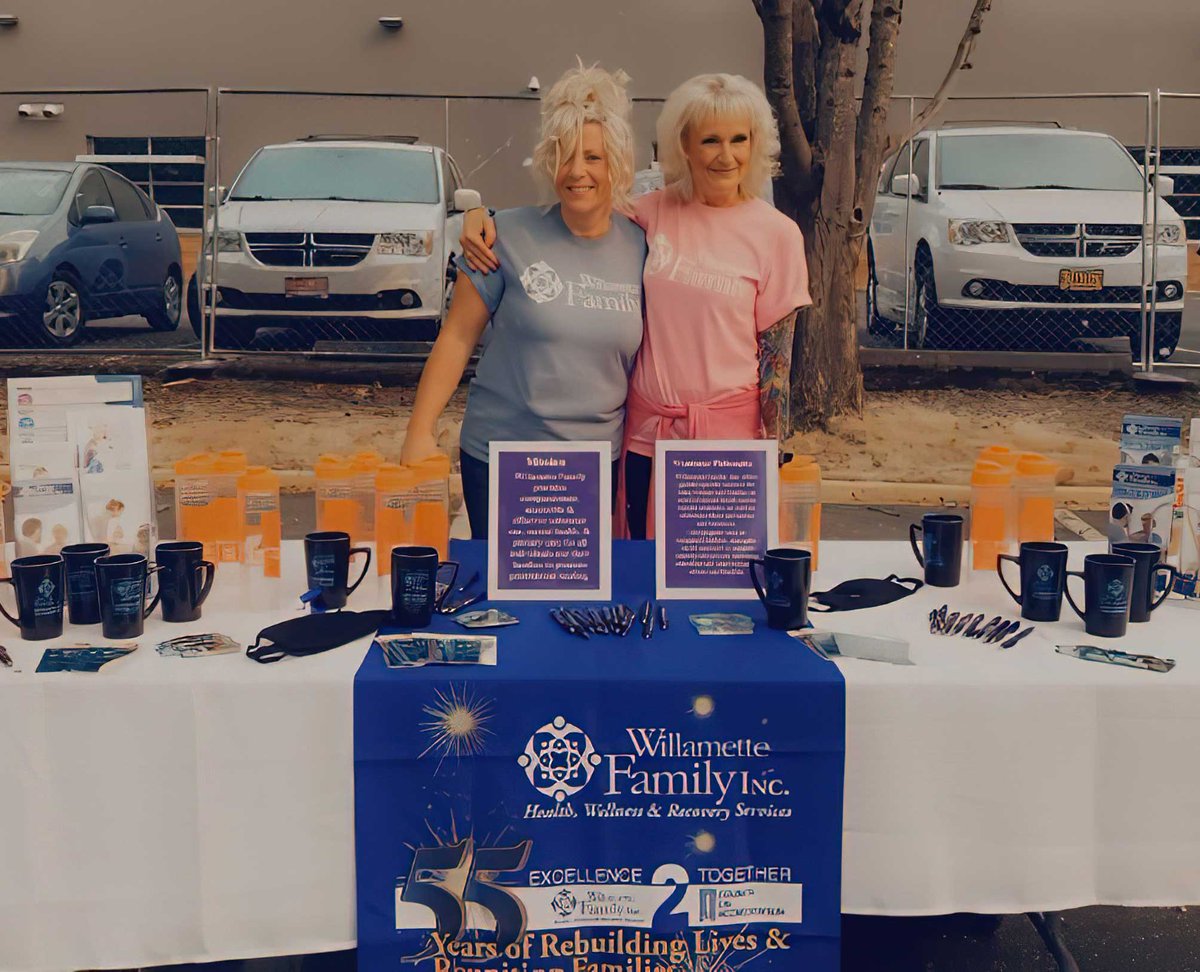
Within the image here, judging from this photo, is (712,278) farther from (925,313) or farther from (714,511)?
(925,313)

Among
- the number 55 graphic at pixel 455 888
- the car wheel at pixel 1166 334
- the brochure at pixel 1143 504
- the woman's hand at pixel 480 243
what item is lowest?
the number 55 graphic at pixel 455 888

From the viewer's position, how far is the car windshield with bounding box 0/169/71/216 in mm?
10461

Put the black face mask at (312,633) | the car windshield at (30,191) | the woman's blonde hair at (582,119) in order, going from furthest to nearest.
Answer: the car windshield at (30,191), the woman's blonde hair at (582,119), the black face mask at (312,633)

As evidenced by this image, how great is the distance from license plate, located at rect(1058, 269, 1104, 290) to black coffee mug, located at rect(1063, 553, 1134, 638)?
836 cm

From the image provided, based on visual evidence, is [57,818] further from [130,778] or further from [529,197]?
[529,197]

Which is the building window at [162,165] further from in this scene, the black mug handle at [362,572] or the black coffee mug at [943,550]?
the black coffee mug at [943,550]

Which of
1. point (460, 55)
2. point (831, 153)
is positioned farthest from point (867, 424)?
point (460, 55)

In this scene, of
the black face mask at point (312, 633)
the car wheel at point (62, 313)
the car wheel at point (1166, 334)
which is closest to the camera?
the black face mask at point (312, 633)

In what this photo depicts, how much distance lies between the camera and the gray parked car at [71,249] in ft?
33.7

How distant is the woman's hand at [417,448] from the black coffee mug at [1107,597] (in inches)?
50.7

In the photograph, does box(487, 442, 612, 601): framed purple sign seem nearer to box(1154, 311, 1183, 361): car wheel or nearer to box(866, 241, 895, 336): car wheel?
box(866, 241, 895, 336): car wheel

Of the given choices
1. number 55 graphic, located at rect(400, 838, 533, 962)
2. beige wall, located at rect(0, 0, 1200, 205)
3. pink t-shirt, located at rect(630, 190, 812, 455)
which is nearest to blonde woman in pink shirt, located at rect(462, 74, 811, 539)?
pink t-shirt, located at rect(630, 190, 812, 455)

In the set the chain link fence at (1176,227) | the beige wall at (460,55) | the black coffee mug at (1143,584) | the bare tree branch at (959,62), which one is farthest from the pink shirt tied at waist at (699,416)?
the beige wall at (460,55)

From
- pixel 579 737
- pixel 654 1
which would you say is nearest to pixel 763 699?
pixel 579 737
